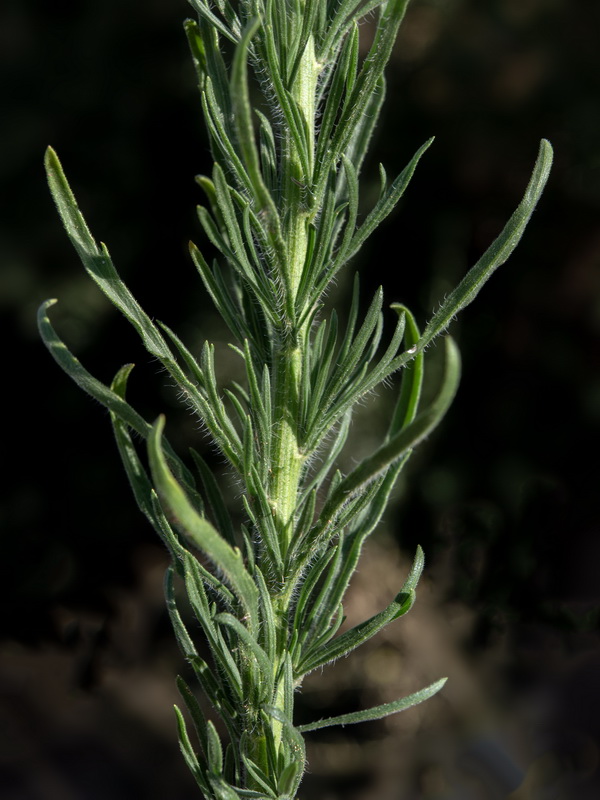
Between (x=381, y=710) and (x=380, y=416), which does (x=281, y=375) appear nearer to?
(x=381, y=710)

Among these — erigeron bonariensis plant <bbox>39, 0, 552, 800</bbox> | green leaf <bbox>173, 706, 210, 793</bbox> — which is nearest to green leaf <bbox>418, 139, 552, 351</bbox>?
erigeron bonariensis plant <bbox>39, 0, 552, 800</bbox>

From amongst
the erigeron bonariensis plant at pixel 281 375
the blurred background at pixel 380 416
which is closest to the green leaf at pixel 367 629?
the erigeron bonariensis plant at pixel 281 375

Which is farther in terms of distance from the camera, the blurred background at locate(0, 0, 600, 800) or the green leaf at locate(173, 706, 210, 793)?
the blurred background at locate(0, 0, 600, 800)

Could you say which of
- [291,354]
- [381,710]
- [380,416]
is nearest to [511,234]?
[291,354]

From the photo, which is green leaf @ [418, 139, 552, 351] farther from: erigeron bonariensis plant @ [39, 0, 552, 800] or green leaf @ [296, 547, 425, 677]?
green leaf @ [296, 547, 425, 677]

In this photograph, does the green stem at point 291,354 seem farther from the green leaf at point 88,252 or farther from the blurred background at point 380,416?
the blurred background at point 380,416

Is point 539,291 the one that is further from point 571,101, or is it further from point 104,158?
point 104,158
